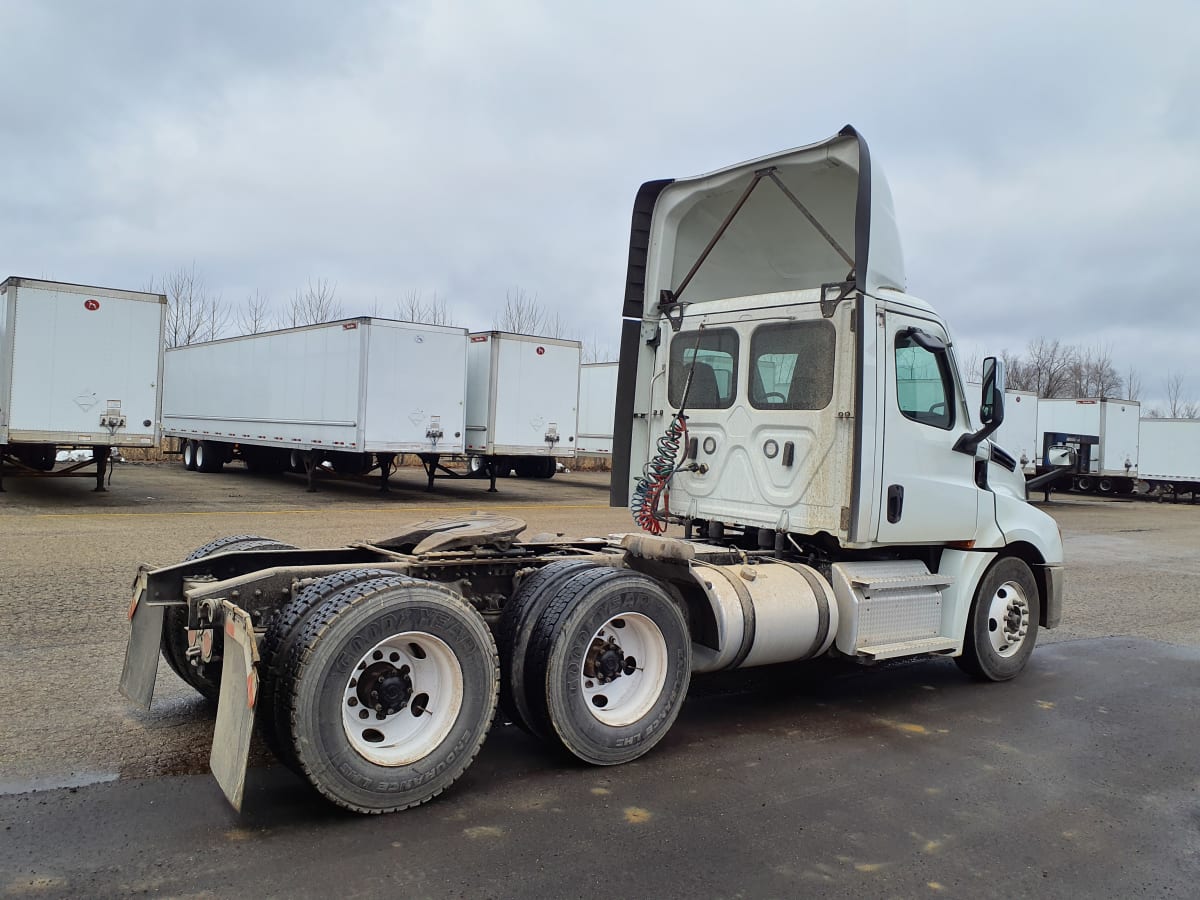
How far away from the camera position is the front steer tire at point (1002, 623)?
660 cm

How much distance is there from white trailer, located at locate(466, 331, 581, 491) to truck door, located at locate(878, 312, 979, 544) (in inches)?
582

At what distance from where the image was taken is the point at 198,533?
1288 centimetres

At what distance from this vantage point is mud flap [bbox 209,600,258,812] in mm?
3670

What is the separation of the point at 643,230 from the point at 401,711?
437cm

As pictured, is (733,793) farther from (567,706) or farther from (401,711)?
(401,711)

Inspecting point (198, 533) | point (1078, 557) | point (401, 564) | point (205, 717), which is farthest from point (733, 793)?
point (1078, 557)

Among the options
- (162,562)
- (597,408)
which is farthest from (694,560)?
(597,408)

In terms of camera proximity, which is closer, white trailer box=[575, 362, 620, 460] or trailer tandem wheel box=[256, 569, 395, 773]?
trailer tandem wheel box=[256, 569, 395, 773]

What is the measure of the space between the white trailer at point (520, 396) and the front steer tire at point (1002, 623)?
14678 millimetres

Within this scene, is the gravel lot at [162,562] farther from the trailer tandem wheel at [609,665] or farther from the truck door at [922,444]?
the truck door at [922,444]

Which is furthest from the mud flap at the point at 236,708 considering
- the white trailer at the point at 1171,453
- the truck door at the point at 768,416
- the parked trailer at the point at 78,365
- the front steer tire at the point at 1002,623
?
the white trailer at the point at 1171,453

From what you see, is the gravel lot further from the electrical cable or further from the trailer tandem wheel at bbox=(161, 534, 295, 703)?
the electrical cable

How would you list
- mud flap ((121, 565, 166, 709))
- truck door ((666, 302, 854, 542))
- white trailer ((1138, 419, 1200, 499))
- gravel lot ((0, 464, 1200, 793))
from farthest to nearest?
white trailer ((1138, 419, 1200, 499))
truck door ((666, 302, 854, 542))
gravel lot ((0, 464, 1200, 793))
mud flap ((121, 565, 166, 709))

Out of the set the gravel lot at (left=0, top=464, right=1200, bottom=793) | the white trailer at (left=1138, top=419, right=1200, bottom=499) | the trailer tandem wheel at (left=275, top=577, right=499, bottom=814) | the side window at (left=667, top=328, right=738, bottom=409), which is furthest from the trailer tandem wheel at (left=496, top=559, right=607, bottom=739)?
the white trailer at (left=1138, top=419, right=1200, bottom=499)
